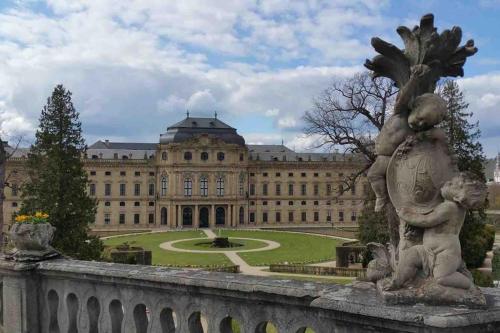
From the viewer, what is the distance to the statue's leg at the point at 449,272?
372 cm

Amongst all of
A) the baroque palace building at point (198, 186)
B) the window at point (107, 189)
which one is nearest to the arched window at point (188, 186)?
the baroque palace building at point (198, 186)

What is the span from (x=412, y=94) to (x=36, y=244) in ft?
18.6

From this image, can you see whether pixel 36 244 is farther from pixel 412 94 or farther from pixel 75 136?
pixel 75 136

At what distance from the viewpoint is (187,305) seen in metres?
5.33

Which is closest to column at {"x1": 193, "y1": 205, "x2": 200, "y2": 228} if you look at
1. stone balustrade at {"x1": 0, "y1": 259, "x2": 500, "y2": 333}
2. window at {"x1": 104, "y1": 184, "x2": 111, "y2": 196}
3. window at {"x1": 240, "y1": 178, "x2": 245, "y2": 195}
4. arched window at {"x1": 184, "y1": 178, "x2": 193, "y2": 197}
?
arched window at {"x1": 184, "y1": 178, "x2": 193, "y2": 197}

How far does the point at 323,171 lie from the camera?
81625 mm

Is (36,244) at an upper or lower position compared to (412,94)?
lower

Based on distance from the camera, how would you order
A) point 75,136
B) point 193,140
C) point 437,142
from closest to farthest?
point 437,142
point 75,136
point 193,140

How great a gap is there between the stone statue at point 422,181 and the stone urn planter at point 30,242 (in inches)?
197

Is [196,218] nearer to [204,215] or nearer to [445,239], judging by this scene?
[204,215]

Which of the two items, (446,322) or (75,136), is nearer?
(446,322)

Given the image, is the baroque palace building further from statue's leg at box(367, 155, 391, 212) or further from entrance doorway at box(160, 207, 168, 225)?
statue's leg at box(367, 155, 391, 212)

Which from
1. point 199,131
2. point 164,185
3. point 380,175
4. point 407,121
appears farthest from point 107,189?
point 407,121

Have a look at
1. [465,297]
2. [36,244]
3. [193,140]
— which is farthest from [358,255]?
[193,140]
